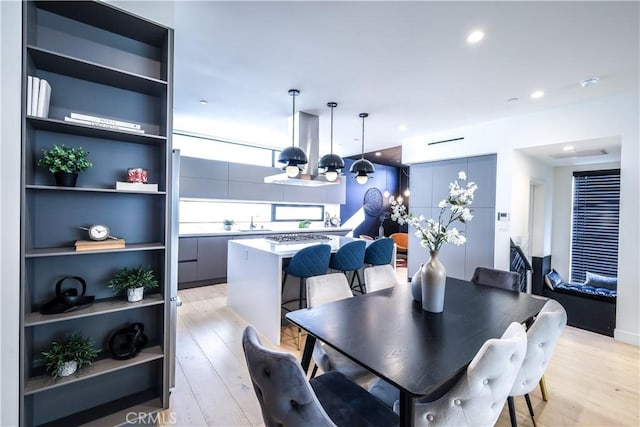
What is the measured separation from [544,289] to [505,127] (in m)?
2.32

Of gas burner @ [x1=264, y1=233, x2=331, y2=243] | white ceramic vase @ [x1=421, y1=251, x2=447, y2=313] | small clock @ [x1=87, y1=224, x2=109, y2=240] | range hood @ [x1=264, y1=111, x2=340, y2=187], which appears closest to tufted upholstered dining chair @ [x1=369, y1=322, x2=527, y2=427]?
white ceramic vase @ [x1=421, y1=251, x2=447, y2=313]

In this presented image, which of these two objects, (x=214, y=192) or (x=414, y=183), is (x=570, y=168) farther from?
(x=214, y=192)

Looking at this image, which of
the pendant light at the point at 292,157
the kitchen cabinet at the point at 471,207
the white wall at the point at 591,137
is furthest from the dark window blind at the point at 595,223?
the pendant light at the point at 292,157

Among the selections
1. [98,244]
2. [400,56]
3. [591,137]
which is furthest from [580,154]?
[98,244]

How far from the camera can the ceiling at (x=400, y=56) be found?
1.85m

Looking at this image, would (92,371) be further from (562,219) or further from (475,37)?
(562,219)

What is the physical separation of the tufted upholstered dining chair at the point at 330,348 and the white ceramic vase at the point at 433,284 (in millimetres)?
549

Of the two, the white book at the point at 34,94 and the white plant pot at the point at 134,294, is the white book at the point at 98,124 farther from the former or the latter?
the white plant pot at the point at 134,294

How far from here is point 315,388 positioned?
137 cm

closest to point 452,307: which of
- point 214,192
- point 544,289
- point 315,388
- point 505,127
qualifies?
point 315,388

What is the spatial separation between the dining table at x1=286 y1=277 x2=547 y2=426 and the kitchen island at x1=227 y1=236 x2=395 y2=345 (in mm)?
1098

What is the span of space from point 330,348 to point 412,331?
61 centimetres

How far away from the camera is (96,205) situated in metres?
1.69

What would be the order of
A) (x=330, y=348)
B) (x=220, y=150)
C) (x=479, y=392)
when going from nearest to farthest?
(x=479, y=392)
(x=330, y=348)
(x=220, y=150)
